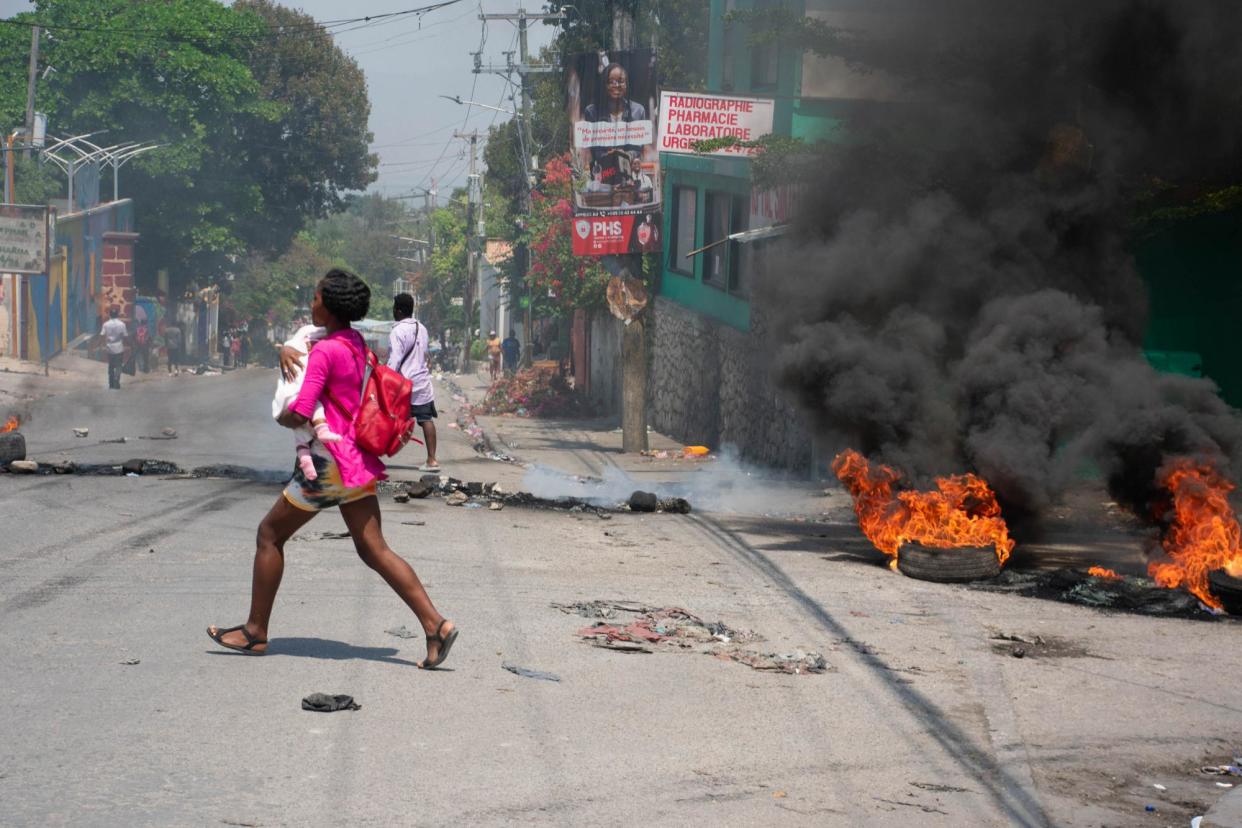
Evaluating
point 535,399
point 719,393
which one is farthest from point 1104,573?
point 535,399

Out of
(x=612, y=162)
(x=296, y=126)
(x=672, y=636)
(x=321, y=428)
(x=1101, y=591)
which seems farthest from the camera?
(x=296, y=126)

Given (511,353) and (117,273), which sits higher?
(117,273)

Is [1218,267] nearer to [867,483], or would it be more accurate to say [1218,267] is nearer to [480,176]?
[867,483]

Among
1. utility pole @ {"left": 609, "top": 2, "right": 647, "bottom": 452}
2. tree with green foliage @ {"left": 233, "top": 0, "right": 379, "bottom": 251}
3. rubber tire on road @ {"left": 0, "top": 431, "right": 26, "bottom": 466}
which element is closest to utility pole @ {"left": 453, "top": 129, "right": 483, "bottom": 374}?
tree with green foliage @ {"left": 233, "top": 0, "right": 379, "bottom": 251}

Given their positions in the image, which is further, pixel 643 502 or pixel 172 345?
pixel 172 345

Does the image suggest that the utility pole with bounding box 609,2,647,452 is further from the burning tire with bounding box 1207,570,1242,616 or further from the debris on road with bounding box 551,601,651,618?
the debris on road with bounding box 551,601,651,618

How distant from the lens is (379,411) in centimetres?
597

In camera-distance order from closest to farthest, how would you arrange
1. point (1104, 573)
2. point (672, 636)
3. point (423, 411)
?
point (672, 636), point (1104, 573), point (423, 411)

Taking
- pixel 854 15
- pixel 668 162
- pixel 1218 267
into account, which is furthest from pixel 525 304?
pixel 1218 267

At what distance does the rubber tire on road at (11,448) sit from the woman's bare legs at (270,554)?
7.85 m

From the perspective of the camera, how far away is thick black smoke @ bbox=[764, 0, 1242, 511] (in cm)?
997

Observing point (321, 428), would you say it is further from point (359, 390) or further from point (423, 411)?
point (423, 411)

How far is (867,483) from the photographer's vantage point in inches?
410

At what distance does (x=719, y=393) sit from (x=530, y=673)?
1750cm
